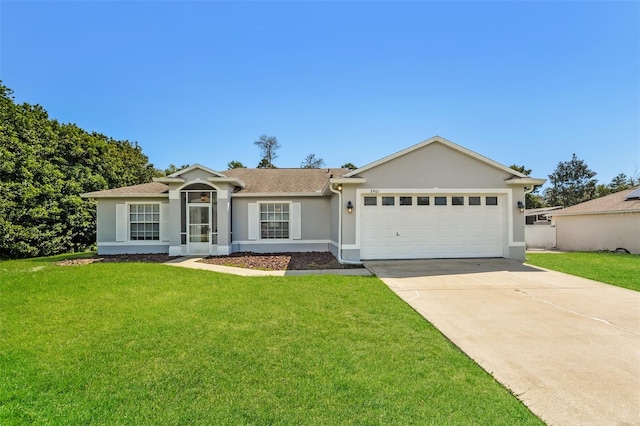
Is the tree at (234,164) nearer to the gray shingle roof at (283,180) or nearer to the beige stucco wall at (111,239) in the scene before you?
the gray shingle roof at (283,180)

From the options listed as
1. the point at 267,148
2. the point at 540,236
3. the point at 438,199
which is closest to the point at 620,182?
the point at 540,236

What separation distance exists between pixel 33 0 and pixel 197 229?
359 inches

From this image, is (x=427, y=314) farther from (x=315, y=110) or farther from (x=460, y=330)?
(x=315, y=110)

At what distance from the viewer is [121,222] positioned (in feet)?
49.2

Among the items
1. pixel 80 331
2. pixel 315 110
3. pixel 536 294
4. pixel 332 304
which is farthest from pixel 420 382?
pixel 315 110

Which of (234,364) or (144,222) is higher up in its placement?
(144,222)

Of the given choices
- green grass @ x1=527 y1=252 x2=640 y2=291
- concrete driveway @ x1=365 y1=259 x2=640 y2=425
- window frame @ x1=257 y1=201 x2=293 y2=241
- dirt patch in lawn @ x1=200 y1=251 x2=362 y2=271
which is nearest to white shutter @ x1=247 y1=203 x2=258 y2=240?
window frame @ x1=257 y1=201 x2=293 y2=241

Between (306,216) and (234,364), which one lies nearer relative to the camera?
(234,364)

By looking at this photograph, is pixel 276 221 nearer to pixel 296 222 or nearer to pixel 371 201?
pixel 296 222

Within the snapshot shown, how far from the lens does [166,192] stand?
48.7 feet

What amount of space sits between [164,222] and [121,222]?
205 cm

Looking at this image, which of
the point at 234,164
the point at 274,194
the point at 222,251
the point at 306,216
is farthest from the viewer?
the point at 234,164

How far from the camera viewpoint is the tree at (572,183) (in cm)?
4291

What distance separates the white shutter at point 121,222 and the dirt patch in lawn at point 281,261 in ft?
16.5
